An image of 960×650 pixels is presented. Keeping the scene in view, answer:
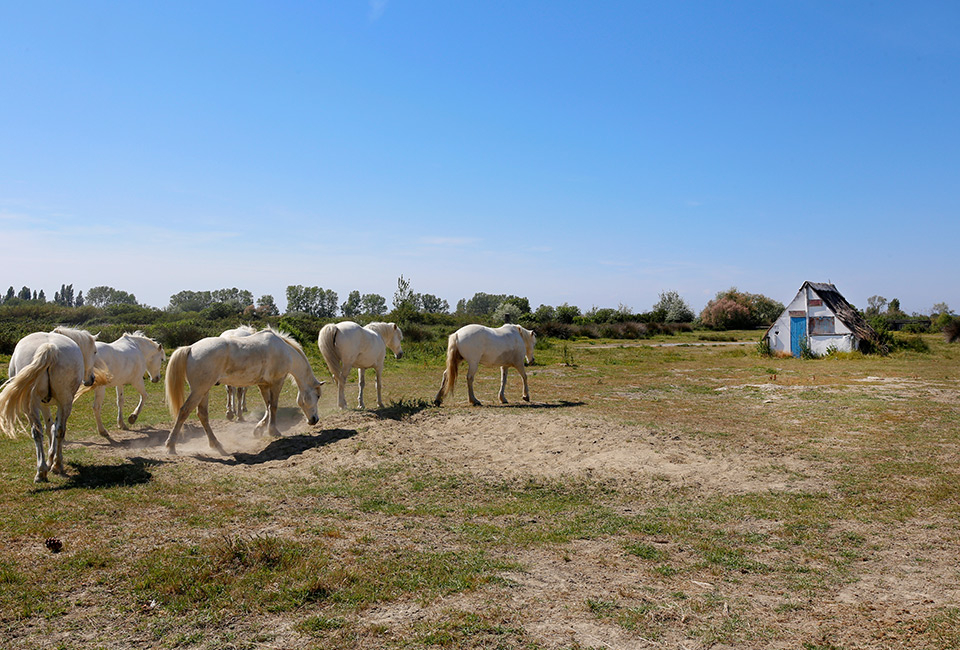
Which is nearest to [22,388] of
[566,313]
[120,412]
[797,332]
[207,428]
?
[207,428]

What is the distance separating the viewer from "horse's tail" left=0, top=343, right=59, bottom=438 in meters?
7.05

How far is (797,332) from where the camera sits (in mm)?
30438

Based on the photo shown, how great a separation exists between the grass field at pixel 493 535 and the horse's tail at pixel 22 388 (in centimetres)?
76

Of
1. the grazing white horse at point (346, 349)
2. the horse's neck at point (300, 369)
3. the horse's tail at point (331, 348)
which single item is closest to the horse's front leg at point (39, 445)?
the horse's neck at point (300, 369)

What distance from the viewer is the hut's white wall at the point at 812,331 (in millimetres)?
28781

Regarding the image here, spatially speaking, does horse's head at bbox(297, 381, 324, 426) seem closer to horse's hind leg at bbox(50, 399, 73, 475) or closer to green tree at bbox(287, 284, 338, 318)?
horse's hind leg at bbox(50, 399, 73, 475)

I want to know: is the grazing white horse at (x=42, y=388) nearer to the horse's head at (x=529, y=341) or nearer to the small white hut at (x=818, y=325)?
the horse's head at (x=529, y=341)

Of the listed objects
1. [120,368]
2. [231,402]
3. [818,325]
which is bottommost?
[231,402]

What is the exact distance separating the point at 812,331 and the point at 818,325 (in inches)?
16.2

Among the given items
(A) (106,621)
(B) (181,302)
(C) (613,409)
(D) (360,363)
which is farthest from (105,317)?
(A) (106,621)

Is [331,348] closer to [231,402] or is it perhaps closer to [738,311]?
[231,402]

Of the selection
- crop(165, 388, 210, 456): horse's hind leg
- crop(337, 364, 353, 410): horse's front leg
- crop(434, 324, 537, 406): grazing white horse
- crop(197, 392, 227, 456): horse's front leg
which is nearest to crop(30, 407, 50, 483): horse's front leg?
crop(165, 388, 210, 456): horse's hind leg

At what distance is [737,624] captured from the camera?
12.5 ft

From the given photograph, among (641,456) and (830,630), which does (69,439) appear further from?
(830,630)
